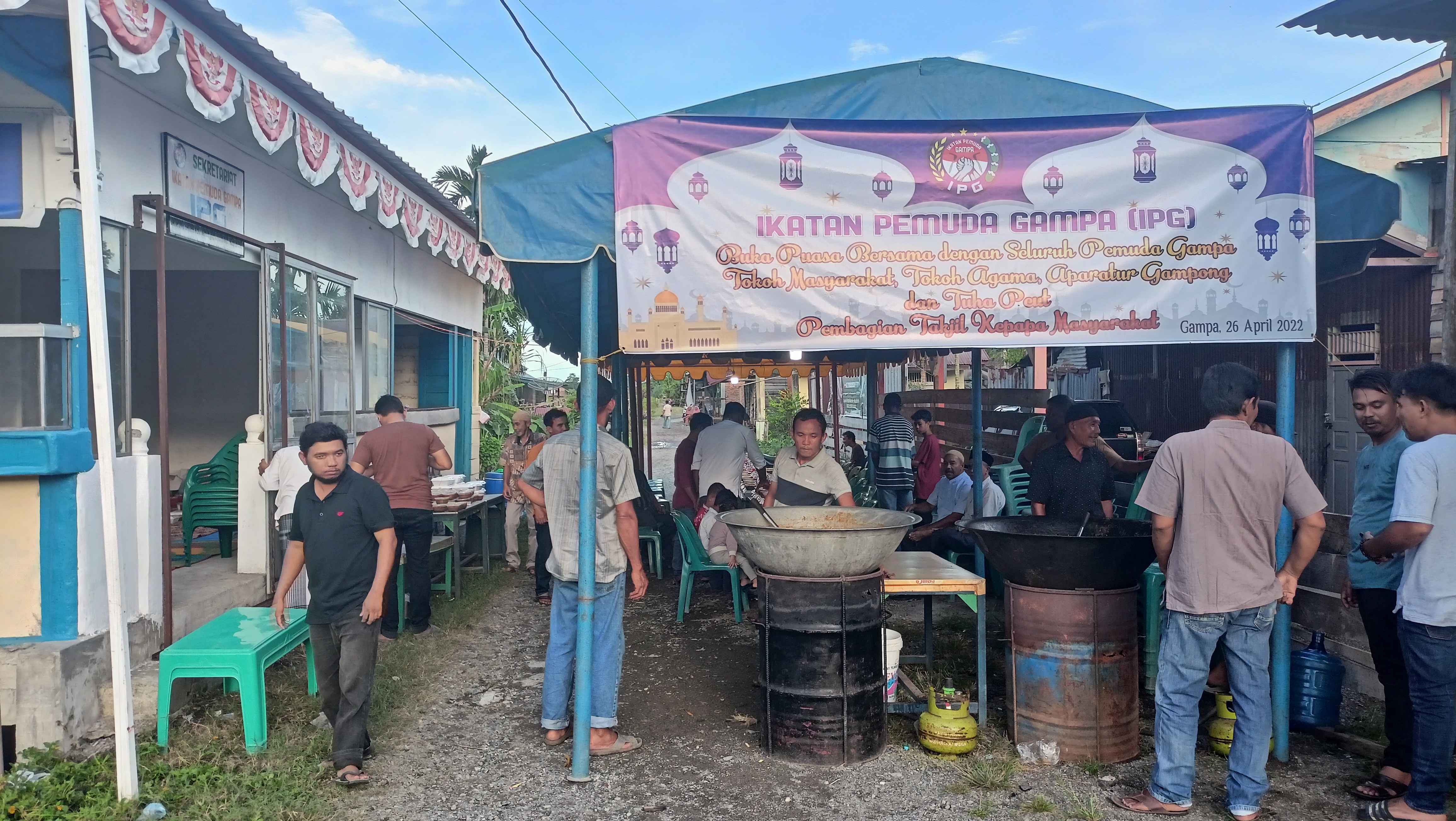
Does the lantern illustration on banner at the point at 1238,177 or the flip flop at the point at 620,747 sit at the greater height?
the lantern illustration on banner at the point at 1238,177

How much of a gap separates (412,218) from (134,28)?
362 centimetres

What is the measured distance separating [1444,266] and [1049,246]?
10.9 feet

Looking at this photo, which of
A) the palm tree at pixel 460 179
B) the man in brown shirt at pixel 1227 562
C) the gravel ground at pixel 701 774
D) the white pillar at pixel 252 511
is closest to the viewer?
the man in brown shirt at pixel 1227 562

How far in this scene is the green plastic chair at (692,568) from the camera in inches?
275

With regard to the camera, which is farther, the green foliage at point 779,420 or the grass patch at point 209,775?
the green foliage at point 779,420

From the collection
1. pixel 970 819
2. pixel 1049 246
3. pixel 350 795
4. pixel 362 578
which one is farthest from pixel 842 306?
pixel 350 795

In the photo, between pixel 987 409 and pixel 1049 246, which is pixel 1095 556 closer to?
pixel 1049 246

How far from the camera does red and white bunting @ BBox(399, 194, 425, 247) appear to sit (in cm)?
738

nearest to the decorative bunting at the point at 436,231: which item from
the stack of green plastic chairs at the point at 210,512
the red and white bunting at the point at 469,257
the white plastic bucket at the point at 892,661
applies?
the red and white bunting at the point at 469,257

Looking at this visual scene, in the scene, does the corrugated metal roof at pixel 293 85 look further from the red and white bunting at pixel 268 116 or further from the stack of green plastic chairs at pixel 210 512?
the stack of green plastic chairs at pixel 210 512

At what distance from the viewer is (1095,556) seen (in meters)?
4.14

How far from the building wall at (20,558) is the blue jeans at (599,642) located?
2.39 m

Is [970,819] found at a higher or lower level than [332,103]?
lower

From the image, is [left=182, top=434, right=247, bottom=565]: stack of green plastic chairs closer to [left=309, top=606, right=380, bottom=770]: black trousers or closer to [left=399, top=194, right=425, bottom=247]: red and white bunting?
[left=399, top=194, right=425, bottom=247]: red and white bunting
